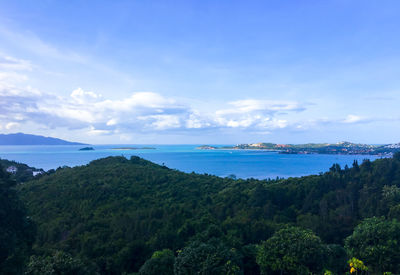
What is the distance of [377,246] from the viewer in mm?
13852

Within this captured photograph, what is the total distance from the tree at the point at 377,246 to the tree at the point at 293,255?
2789mm

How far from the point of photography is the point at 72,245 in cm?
2075

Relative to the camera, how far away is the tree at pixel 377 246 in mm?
13375

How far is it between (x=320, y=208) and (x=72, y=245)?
24294 millimetres

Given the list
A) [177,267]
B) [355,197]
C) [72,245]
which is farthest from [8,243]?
[355,197]

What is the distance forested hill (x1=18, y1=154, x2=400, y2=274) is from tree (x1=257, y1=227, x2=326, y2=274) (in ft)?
0.16

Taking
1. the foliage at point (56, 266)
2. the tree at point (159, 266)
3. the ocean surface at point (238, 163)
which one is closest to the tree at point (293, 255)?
the tree at point (159, 266)

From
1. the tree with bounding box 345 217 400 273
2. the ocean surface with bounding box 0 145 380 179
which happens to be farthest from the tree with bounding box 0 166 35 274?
Result: the ocean surface with bounding box 0 145 380 179

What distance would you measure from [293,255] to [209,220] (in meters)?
7.84

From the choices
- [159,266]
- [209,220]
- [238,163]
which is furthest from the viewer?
[238,163]

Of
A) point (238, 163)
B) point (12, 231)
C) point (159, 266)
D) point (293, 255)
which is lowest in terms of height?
point (238, 163)

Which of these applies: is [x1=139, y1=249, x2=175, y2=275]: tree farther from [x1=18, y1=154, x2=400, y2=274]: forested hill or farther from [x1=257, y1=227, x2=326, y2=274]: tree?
[x1=257, y1=227, x2=326, y2=274]: tree

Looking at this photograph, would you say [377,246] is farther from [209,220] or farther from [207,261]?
[209,220]

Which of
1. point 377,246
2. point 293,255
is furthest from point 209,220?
point 377,246
